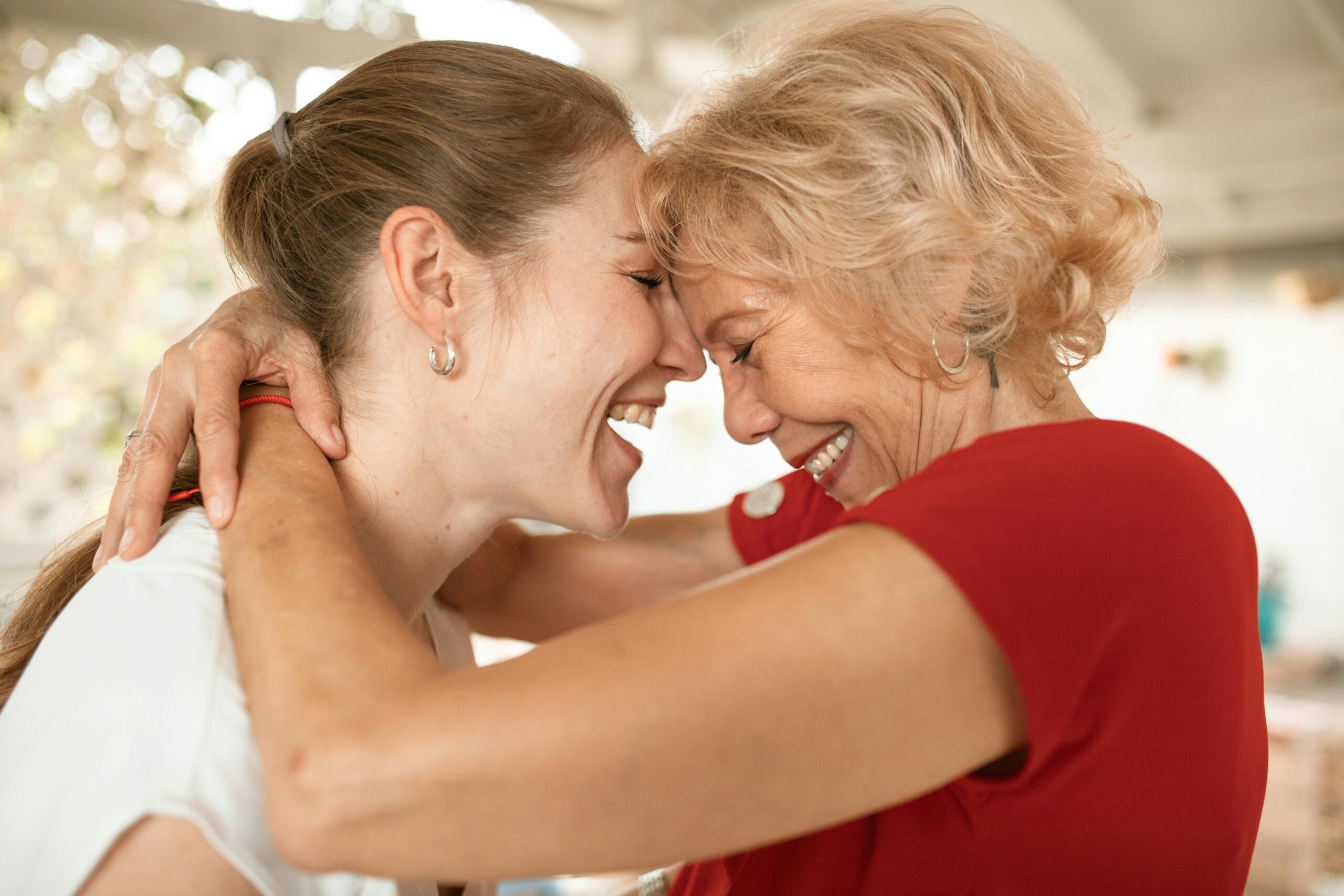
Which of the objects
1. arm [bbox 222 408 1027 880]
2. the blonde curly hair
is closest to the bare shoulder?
arm [bbox 222 408 1027 880]

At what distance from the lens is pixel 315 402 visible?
1.28 metres

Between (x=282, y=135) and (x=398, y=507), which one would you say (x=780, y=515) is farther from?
(x=282, y=135)

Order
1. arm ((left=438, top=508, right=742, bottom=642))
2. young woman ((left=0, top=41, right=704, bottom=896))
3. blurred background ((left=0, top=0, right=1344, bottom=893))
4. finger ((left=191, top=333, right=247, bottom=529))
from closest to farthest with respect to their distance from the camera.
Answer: finger ((left=191, top=333, right=247, bottom=529)) → young woman ((left=0, top=41, right=704, bottom=896)) → arm ((left=438, top=508, right=742, bottom=642)) → blurred background ((left=0, top=0, right=1344, bottom=893))

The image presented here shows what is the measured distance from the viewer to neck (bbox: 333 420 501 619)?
1310 mm

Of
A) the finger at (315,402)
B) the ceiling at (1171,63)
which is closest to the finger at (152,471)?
the finger at (315,402)

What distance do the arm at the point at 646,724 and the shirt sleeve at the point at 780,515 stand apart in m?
0.83

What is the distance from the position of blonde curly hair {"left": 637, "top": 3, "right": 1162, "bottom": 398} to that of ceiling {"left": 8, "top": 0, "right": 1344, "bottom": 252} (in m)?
2.47

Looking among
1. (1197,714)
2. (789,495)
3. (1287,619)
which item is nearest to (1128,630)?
(1197,714)

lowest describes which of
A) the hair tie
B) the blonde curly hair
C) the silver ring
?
the silver ring

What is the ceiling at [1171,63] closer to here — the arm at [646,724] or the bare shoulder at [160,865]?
the bare shoulder at [160,865]

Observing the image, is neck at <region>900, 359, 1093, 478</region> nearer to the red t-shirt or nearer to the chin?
the red t-shirt

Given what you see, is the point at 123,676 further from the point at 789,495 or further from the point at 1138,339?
the point at 1138,339

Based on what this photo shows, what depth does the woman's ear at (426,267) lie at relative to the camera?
126cm

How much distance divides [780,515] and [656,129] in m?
0.68
